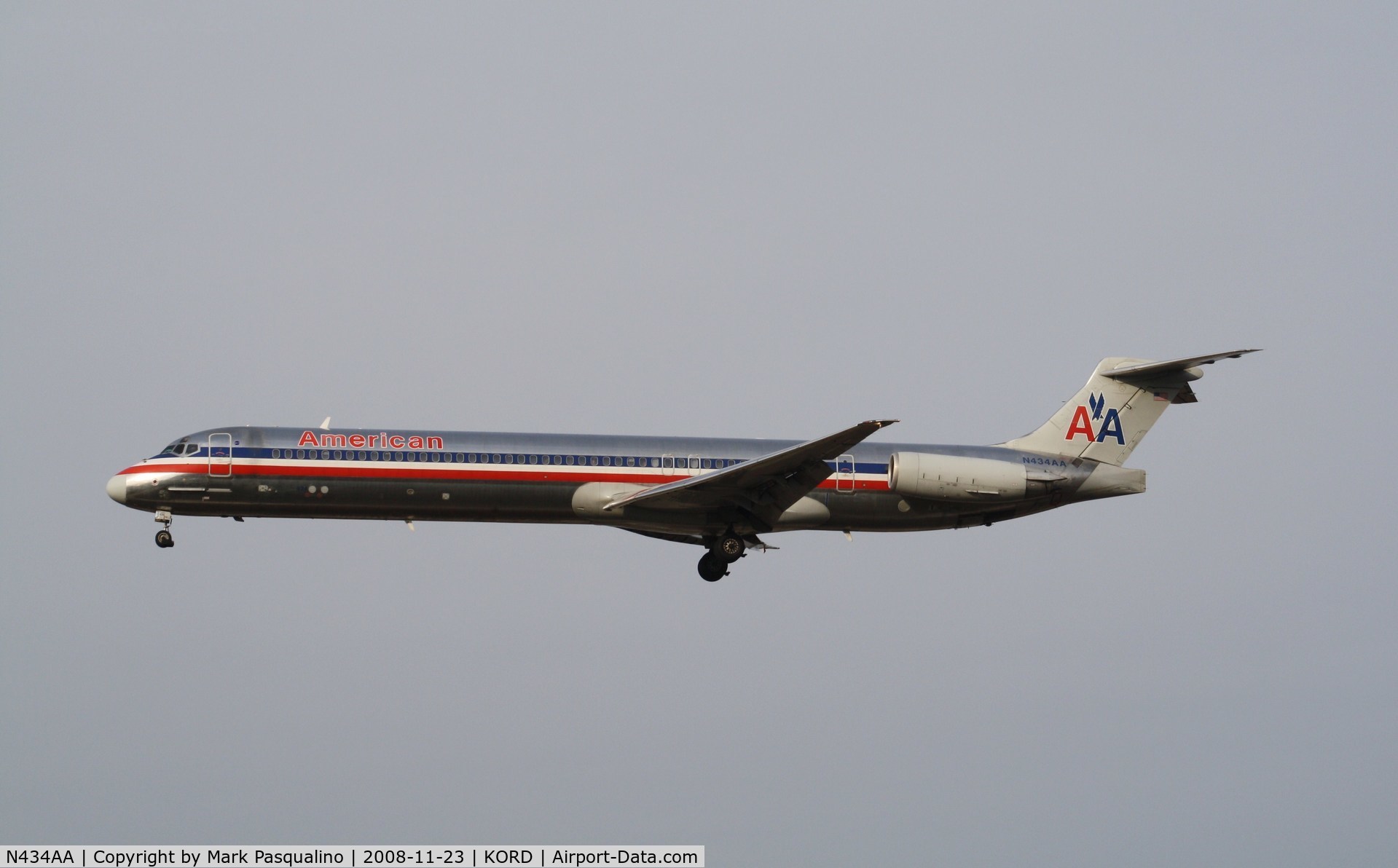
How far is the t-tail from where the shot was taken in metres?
38.6

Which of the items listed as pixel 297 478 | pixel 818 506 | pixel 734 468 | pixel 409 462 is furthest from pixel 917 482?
pixel 297 478

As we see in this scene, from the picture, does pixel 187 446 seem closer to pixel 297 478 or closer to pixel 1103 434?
pixel 297 478

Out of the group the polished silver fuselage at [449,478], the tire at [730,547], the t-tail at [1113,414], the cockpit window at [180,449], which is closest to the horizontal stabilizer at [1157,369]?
the t-tail at [1113,414]

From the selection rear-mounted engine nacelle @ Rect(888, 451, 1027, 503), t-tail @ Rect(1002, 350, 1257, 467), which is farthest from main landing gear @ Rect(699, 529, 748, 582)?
t-tail @ Rect(1002, 350, 1257, 467)

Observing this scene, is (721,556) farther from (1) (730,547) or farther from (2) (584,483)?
(2) (584,483)

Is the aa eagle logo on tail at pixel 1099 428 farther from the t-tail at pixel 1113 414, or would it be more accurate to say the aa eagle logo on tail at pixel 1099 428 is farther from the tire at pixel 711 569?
the tire at pixel 711 569

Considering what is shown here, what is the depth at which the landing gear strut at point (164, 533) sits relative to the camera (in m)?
35.4

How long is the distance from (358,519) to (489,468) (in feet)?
11.5

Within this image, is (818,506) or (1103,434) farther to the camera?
(1103,434)

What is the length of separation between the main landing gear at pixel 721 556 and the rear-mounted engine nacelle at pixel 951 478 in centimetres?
387

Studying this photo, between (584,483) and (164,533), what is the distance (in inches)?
385

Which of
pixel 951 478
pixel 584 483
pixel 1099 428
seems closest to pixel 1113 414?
pixel 1099 428

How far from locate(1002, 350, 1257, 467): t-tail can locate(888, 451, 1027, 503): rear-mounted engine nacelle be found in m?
2.55

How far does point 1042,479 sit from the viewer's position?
36969 mm
